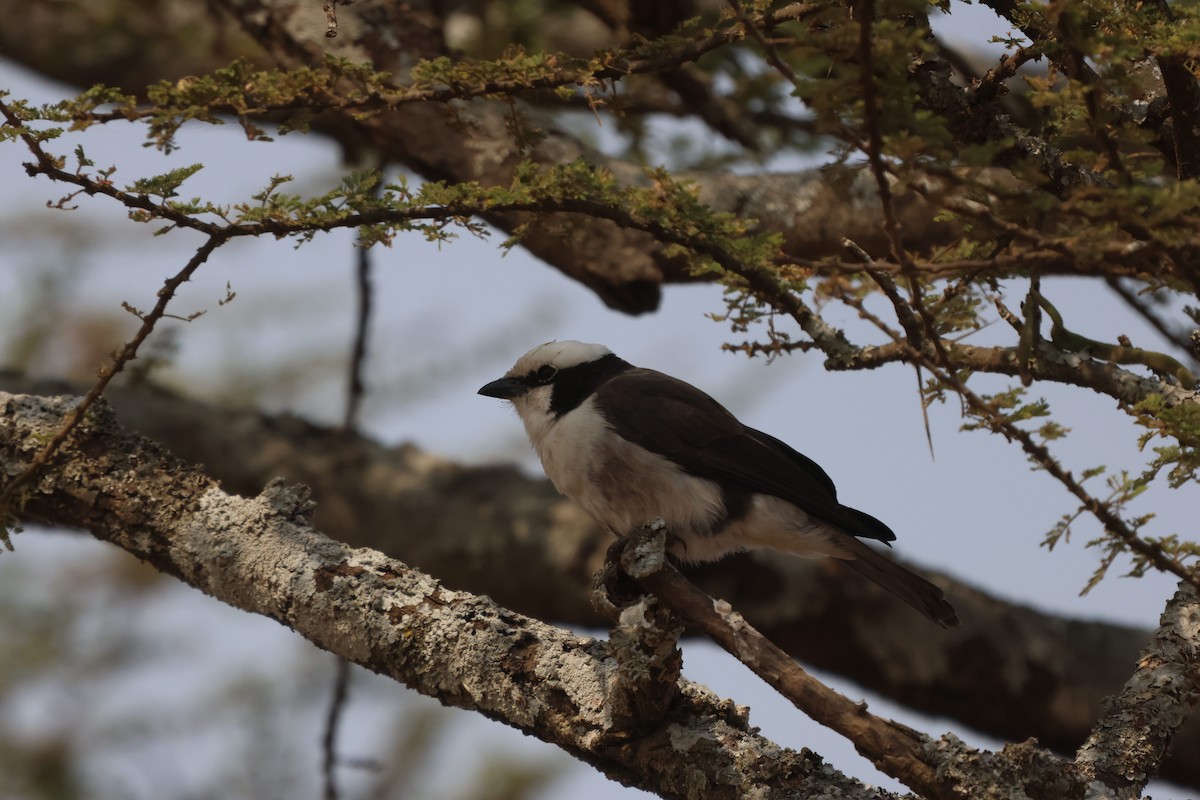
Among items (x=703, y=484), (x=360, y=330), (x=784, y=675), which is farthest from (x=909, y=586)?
(x=360, y=330)

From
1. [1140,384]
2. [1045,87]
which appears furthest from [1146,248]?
[1140,384]

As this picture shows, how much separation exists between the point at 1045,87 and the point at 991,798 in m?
1.40

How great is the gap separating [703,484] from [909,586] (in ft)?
2.26

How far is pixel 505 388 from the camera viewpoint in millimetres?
4488

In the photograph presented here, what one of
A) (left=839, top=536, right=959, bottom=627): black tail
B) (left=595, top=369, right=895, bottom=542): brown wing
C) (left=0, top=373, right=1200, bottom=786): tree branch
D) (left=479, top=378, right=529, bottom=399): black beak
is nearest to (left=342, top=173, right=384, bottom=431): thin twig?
(left=0, top=373, right=1200, bottom=786): tree branch

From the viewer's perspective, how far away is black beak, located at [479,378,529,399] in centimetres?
447

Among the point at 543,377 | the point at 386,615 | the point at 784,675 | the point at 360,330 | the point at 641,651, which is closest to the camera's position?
the point at 784,675

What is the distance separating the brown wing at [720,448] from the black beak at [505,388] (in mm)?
404

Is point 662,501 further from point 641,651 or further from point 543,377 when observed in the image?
point 641,651

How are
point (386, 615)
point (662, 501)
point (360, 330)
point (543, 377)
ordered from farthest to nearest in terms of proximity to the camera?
point (360, 330)
point (543, 377)
point (662, 501)
point (386, 615)

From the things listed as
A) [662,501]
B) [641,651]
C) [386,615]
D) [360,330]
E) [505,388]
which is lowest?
[641,651]

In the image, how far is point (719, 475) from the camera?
12.9 ft

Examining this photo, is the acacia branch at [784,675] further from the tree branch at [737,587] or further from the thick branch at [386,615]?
the tree branch at [737,587]

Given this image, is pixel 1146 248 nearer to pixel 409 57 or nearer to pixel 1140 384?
pixel 1140 384
